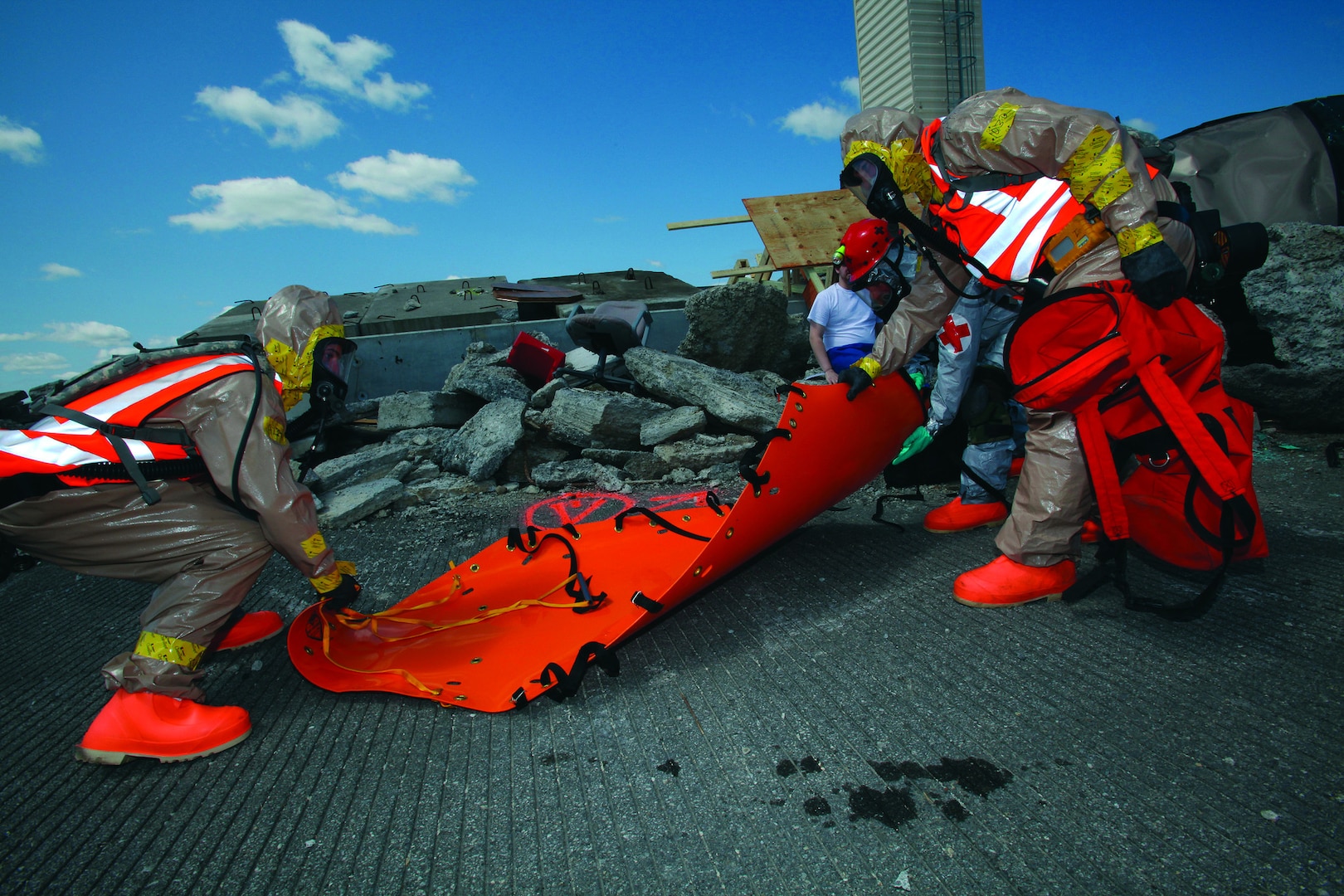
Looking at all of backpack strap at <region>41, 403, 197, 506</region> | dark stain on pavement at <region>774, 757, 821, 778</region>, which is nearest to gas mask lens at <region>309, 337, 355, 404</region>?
backpack strap at <region>41, 403, 197, 506</region>

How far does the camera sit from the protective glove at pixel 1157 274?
1758mm

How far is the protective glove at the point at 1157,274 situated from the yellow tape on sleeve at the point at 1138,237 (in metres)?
0.02

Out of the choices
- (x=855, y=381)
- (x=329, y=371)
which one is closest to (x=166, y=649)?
(x=329, y=371)

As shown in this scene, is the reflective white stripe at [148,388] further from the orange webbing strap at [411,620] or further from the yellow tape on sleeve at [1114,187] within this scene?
the yellow tape on sleeve at [1114,187]

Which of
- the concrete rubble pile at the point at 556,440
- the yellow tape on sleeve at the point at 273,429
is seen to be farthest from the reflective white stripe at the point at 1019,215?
the yellow tape on sleeve at the point at 273,429

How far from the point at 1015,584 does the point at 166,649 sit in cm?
244

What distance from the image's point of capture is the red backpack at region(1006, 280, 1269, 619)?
1810 millimetres

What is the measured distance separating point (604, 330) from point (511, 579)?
3383 millimetres

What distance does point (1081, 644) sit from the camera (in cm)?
186

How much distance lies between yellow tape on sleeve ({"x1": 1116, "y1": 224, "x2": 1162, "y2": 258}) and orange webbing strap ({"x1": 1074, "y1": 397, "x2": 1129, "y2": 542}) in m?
0.43

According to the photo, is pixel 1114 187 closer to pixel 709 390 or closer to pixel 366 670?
pixel 366 670

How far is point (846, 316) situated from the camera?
4242 mm

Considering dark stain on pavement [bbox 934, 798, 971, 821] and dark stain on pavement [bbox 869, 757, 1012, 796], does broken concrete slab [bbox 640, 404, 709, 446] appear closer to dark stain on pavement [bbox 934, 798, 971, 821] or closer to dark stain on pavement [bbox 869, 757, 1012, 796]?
dark stain on pavement [bbox 869, 757, 1012, 796]

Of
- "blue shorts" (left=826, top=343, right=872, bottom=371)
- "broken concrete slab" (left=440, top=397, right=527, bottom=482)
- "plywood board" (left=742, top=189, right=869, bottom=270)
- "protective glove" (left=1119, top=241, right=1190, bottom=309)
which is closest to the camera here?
"protective glove" (left=1119, top=241, right=1190, bottom=309)
